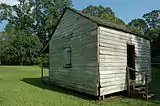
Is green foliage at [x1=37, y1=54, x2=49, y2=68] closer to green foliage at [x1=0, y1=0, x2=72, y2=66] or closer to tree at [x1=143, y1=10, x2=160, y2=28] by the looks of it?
green foliage at [x1=0, y1=0, x2=72, y2=66]

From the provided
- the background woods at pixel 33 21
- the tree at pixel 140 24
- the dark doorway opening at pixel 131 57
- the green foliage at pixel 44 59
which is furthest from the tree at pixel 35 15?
the dark doorway opening at pixel 131 57

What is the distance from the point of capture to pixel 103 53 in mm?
9086

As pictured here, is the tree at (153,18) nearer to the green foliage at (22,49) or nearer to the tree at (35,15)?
the tree at (35,15)

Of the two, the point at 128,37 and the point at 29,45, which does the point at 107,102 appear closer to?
the point at 128,37

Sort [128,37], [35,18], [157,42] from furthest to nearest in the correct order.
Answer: [35,18] < [157,42] < [128,37]

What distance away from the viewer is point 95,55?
898 centimetres

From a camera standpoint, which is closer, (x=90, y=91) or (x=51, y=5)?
(x=90, y=91)

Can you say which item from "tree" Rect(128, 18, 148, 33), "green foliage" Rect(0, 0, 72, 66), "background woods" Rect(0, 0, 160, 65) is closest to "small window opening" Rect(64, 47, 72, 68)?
"background woods" Rect(0, 0, 160, 65)

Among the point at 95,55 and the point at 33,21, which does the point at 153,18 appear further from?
the point at 95,55

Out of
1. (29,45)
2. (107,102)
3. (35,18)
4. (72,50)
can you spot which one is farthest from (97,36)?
(35,18)

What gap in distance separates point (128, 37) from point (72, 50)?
359 cm

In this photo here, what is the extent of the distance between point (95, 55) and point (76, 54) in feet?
6.13

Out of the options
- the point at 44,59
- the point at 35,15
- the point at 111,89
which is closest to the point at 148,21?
the point at 35,15

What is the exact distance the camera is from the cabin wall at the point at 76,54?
922 centimetres
